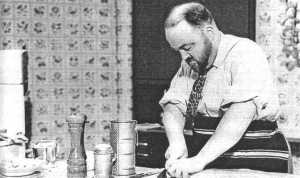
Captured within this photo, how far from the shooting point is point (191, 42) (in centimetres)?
165

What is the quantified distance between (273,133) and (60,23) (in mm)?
1547

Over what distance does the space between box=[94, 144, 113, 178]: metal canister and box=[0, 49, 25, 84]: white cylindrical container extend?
2.23 ft

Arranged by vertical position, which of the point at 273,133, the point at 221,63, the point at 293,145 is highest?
the point at 221,63

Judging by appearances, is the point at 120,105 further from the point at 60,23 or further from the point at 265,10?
the point at 265,10

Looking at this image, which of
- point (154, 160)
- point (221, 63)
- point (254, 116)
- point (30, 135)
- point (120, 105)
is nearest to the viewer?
point (254, 116)

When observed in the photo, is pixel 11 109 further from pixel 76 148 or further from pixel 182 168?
pixel 182 168

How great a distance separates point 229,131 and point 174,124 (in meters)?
0.29

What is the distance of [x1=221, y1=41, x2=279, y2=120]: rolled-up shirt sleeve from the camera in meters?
1.59

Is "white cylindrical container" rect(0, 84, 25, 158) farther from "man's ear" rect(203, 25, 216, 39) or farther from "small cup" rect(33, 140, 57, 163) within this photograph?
"man's ear" rect(203, 25, 216, 39)

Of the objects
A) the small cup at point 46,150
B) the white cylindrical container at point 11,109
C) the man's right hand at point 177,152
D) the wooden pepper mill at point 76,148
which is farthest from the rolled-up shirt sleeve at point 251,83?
the white cylindrical container at point 11,109

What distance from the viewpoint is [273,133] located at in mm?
1694

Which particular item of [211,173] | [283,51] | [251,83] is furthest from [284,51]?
[211,173]

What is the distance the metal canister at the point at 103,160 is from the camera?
57.8 inches

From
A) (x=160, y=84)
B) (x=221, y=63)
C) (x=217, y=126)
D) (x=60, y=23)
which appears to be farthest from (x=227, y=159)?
(x=60, y=23)
